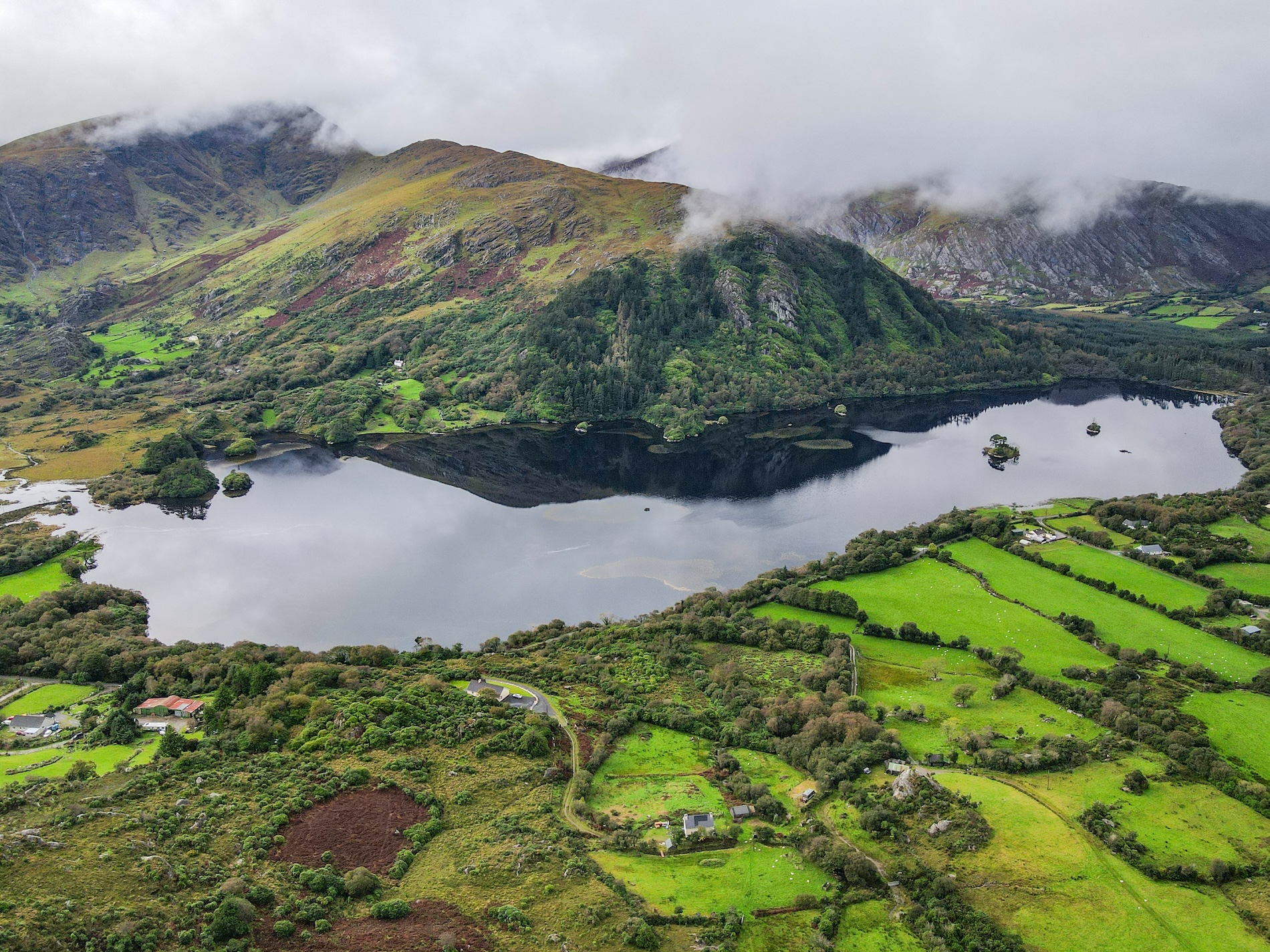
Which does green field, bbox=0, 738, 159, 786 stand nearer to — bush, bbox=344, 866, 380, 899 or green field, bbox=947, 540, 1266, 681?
bush, bbox=344, 866, 380, 899

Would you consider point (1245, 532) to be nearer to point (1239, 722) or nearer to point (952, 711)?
point (1239, 722)

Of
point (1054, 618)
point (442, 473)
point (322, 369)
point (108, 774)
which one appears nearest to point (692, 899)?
point (108, 774)

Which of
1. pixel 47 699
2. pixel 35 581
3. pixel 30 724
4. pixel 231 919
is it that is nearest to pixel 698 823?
pixel 231 919

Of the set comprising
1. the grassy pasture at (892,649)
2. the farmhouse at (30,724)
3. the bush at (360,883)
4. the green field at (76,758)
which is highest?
the farmhouse at (30,724)

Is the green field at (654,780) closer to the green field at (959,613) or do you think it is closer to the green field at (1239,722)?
the green field at (959,613)

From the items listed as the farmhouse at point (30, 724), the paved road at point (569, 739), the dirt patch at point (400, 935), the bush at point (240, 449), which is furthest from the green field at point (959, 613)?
the bush at point (240, 449)

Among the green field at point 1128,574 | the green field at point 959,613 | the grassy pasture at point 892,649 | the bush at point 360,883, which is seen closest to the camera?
the bush at point 360,883

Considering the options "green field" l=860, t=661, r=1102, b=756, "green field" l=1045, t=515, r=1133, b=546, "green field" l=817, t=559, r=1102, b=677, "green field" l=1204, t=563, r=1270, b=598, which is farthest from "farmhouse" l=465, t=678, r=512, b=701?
"green field" l=1204, t=563, r=1270, b=598
